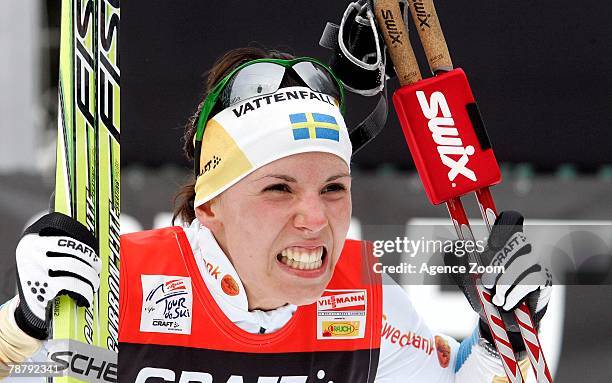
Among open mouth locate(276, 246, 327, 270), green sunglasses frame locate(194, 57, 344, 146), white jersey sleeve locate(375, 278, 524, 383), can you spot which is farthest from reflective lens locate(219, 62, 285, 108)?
white jersey sleeve locate(375, 278, 524, 383)

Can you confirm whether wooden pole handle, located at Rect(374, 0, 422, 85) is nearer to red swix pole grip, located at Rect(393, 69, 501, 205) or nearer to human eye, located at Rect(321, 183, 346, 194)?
red swix pole grip, located at Rect(393, 69, 501, 205)

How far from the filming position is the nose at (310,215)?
6.43 feet

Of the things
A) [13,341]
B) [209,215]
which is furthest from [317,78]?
[13,341]

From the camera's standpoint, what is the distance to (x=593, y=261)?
84.7 inches

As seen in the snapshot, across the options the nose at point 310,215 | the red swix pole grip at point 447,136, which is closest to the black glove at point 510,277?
the red swix pole grip at point 447,136

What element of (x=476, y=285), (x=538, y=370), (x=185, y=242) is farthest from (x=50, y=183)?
(x=538, y=370)

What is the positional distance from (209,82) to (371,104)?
36cm

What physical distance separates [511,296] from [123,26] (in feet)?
3.32

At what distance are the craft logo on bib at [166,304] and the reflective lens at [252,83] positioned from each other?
410mm

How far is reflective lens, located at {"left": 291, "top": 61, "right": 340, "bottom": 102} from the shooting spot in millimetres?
2000

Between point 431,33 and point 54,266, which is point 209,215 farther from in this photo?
point 431,33

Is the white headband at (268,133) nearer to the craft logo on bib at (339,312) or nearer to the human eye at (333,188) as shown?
the human eye at (333,188)

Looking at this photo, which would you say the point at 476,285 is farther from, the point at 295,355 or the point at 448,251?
the point at 295,355

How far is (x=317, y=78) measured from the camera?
6.61 feet
